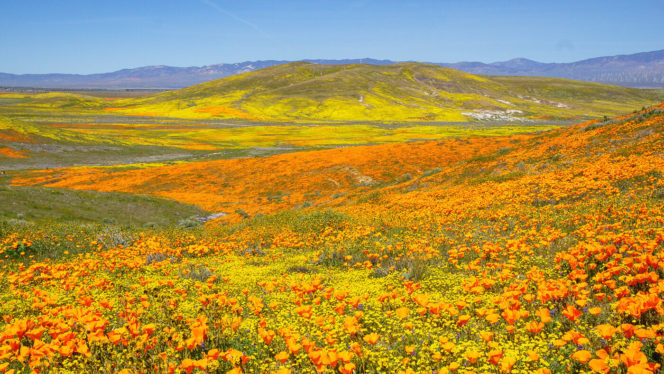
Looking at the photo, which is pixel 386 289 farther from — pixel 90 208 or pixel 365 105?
pixel 365 105

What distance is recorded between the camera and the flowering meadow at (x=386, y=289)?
3.40m

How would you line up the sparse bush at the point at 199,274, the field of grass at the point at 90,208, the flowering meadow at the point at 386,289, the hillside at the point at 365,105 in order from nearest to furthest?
the flowering meadow at the point at 386,289 < the sparse bush at the point at 199,274 < the field of grass at the point at 90,208 < the hillside at the point at 365,105

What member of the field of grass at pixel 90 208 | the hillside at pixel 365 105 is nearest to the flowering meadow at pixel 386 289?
the field of grass at pixel 90 208

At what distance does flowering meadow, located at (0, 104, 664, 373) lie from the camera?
3396 mm

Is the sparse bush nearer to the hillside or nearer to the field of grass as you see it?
the field of grass

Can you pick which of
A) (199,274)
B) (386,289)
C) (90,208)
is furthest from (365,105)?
(386,289)

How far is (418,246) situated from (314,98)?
173741 mm

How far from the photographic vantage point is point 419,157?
41.1 m

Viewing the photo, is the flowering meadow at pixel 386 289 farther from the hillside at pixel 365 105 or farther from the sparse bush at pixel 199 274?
the hillside at pixel 365 105

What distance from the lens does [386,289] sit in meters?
5.77

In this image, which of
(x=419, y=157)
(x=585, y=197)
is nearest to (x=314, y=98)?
(x=419, y=157)

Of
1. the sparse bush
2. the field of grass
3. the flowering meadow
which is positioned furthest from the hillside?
the sparse bush

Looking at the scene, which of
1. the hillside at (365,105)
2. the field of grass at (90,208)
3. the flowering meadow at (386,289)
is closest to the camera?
the flowering meadow at (386,289)

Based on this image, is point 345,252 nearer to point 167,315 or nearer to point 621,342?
point 167,315
